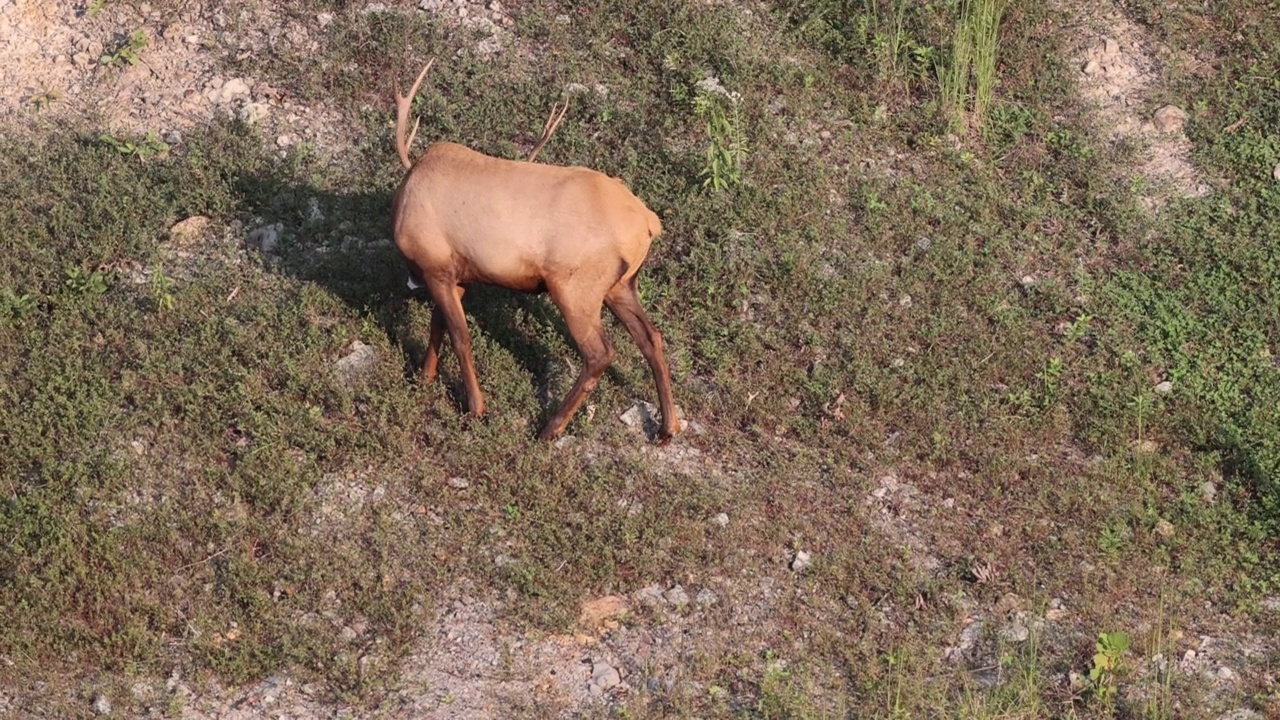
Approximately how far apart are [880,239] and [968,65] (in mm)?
1746

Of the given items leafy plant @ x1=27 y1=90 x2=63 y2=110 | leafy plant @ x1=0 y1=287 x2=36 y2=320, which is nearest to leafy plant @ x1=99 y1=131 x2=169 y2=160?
leafy plant @ x1=27 y1=90 x2=63 y2=110

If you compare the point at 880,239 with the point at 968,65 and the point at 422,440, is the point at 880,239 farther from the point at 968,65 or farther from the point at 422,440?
the point at 422,440

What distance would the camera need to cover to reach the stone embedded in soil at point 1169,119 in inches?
407

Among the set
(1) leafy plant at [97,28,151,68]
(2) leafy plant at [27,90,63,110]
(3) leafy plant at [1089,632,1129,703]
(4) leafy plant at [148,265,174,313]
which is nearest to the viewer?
(3) leafy plant at [1089,632,1129,703]

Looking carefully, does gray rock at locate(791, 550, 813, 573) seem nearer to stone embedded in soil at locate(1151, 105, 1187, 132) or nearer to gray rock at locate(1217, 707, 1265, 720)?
gray rock at locate(1217, 707, 1265, 720)

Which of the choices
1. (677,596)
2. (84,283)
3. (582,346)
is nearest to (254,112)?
(84,283)

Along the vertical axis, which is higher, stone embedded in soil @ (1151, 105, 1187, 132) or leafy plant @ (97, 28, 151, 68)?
stone embedded in soil @ (1151, 105, 1187, 132)

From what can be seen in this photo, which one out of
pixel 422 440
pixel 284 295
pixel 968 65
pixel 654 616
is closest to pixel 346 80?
pixel 284 295

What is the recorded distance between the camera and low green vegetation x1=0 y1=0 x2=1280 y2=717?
278 inches

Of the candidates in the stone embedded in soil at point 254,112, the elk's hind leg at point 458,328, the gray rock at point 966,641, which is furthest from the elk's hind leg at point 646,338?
the stone embedded in soil at point 254,112

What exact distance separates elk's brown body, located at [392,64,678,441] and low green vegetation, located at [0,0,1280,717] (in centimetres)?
62

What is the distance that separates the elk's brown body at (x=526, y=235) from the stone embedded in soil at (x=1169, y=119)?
→ 4311mm

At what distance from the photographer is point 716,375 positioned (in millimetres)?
8539

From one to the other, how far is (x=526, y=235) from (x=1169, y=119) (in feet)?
16.7
